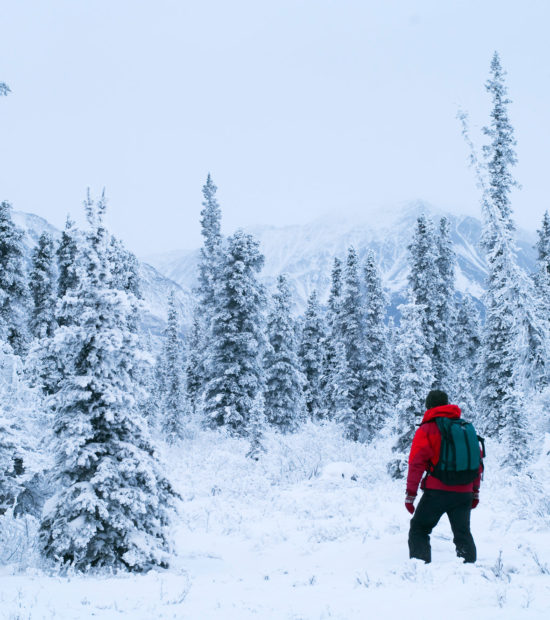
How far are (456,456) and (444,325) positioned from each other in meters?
25.4

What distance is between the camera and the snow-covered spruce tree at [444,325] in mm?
30078

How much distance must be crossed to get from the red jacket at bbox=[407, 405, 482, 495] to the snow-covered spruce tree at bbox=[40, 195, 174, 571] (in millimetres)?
4331

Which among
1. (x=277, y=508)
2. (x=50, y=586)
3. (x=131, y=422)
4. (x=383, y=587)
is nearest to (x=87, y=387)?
(x=131, y=422)

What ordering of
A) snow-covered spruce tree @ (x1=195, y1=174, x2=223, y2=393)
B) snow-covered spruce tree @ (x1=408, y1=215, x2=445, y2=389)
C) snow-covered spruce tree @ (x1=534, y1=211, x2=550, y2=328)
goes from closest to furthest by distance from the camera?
snow-covered spruce tree @ (x1=534, y1=211, x2=550, y2=328) → snow-covered spruce tree @ (x1=408, y1=215, x2=445, y2=389) → snow-covered spruce tree @ (x1=195, y1=174, x2=223, y2=393)

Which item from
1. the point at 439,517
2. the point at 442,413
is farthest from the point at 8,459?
the point at 442,413

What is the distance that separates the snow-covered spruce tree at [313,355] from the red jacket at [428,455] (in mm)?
34365

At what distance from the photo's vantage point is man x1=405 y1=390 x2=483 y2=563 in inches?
254

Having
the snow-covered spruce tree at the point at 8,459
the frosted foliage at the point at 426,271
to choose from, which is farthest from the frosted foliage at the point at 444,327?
the snow-covered spruce tree at the point at 8,459

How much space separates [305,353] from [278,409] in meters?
9.16

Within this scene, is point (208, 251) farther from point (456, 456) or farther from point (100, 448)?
point (456, 456)

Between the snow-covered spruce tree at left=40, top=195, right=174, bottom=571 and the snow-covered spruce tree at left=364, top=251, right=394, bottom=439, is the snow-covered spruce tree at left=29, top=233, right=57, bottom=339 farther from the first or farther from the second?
the snow-covered spruce tree at left=40, top=195, right=174, bottom=571

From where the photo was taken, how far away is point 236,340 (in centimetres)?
2891

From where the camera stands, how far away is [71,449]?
8070mm

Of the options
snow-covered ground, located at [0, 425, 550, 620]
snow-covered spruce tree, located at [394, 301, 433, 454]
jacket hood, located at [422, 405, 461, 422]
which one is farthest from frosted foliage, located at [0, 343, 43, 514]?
snow-covered spruce tree, located at [394, 301, 433, 454]
